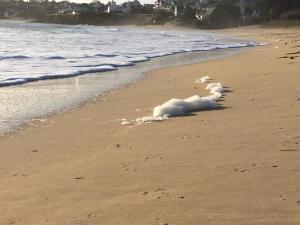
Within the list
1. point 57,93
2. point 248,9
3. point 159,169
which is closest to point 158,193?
point 159,169

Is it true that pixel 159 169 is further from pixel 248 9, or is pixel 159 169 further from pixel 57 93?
pixel 248 9

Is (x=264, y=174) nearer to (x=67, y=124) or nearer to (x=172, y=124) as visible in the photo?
(x=172, y=124)

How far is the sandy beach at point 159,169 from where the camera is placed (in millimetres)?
2525

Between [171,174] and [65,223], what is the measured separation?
0.91 m

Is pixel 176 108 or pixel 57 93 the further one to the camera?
pixel 57 93

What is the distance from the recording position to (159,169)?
131 inches

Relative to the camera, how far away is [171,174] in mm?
3199

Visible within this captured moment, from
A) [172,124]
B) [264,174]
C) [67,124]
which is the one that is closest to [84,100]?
[67,124]

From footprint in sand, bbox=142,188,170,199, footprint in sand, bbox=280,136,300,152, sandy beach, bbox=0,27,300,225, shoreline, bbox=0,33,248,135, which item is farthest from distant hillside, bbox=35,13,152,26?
footprint in sand, bbox=142,188,170,199

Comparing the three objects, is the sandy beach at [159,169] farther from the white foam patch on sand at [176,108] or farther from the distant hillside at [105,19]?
the distant hillside at [105,19]

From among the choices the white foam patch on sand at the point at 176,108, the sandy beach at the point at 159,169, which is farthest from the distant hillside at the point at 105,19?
the sandy beach at the point at 159,169

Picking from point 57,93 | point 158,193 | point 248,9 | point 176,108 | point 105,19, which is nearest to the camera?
point 158,193

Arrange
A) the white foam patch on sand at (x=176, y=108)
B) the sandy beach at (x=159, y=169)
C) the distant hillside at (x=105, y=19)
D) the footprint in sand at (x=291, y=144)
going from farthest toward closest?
the distant hillside at (x=105, y=19) → the white foam patch on sand at (x=176, y=108) → the footprint in sand at (x=291, y=144) → the sandy beach at (x=159, y=169)

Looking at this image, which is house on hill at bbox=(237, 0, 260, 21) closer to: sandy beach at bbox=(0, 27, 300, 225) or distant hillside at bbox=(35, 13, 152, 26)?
distant hillside at bbox=(35, 13, 152, 26)
